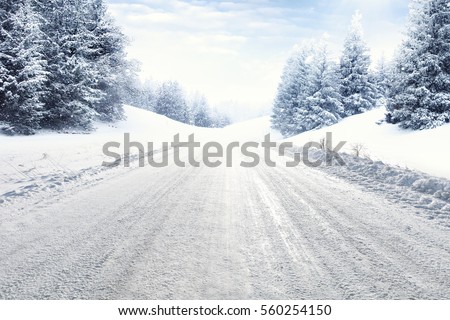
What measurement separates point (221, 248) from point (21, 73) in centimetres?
1683

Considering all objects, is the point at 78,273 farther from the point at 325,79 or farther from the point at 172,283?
the point at 325,79

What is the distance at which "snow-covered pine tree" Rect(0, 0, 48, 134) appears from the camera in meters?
15.5

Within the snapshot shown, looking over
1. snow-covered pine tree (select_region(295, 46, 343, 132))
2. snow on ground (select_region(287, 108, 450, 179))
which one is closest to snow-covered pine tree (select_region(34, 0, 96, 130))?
snow on ground (select_region(287, 108, 450, 179))

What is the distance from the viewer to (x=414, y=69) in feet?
51.6

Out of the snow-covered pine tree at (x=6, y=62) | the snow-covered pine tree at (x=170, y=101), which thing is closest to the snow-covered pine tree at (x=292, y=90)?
the snow-covered pine tree at (x=6, y=62)

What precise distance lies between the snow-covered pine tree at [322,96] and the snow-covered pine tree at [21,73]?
20.8 metres

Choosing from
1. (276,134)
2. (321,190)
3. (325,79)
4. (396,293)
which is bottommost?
(396,293)

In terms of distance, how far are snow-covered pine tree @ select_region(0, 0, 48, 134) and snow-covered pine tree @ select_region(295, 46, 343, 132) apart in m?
A: 20.8

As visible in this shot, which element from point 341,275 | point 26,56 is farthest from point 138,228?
point 26,56

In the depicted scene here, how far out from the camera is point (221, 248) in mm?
3467

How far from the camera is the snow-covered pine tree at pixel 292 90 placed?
102 feet

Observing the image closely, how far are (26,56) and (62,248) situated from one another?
17065mm

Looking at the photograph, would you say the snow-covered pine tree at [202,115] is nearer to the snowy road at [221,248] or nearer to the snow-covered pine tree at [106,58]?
the snow-covered pine tree at [106,58]

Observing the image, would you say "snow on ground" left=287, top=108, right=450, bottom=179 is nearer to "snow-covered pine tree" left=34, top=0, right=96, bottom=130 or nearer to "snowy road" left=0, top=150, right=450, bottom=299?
"snowy road" left=0, top=150, right=450, bottom=299
